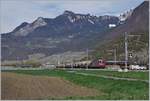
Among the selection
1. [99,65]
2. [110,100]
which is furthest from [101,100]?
[99,65]

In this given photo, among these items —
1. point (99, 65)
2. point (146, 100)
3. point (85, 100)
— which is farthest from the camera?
point (99, 65)

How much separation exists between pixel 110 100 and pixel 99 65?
126775 millimetres

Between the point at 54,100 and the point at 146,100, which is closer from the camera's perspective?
the point at 146,100

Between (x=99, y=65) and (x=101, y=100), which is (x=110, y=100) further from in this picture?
(x=99, y=65)

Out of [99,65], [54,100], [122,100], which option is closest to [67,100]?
[54,100]

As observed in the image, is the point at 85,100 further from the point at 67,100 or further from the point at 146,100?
the point at 146,100

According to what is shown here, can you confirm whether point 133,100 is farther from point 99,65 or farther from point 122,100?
point 99,65

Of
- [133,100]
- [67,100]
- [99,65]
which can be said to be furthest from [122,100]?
[99,65]

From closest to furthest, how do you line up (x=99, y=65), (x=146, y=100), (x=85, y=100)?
1. (x=146, y=100)
2. (x=85, y=100)
3. (x=99, y=65)

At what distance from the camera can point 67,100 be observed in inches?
1057

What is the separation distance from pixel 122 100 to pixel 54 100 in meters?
3.97

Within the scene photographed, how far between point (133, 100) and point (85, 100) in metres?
2.66

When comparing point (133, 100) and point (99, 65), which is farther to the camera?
point (99, 65)

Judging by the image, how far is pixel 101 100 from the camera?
88.3 ft
